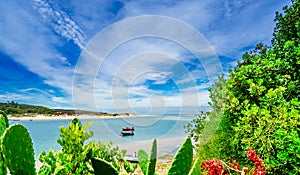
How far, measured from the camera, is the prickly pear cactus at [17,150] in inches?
26.7

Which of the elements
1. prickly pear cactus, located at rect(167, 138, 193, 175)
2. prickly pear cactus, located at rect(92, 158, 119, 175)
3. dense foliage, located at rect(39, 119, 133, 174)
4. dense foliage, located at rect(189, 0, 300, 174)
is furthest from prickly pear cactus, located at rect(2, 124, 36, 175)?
dense foliage, located at rect(189, 0, 300, 174)

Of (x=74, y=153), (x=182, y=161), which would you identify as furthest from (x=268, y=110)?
(x=182, y=161)

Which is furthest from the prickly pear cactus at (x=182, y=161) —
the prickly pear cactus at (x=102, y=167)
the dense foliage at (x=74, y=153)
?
the dense foliage at (x=74, y=153)

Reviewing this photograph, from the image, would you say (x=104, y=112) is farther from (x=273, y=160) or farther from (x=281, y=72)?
(x=281, y=72)

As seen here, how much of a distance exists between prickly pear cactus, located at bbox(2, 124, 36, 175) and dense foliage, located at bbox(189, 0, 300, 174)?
10.6ft

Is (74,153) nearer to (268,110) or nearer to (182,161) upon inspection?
(182,161)

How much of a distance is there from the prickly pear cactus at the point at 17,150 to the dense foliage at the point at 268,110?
128 inches

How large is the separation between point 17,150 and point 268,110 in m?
3.72

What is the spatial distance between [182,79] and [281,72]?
1951 mm

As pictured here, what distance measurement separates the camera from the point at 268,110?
370 cm

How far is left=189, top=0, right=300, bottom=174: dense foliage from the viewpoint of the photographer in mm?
3291

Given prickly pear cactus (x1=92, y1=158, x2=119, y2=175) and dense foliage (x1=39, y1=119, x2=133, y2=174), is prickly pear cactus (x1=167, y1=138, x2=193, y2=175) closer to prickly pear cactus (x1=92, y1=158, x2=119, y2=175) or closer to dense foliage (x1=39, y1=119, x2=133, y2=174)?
prickly pear cactus (x1=92, y1=158, x2=119, y2=175)

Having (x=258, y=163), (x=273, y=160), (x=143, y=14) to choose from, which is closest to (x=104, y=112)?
(x=143, y=14)

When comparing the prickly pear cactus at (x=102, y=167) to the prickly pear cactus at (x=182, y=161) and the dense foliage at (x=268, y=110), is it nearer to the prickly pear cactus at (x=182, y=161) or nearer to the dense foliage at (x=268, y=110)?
the prickly pear cactus at (x=182, y=161)
